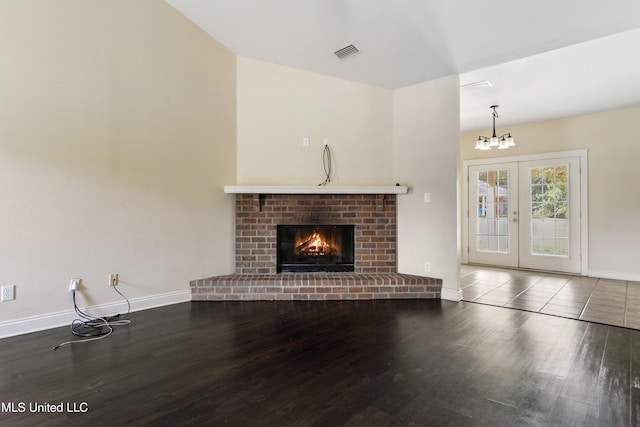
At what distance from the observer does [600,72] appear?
350cm

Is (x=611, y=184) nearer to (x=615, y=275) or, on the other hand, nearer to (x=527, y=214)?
(x=527, y=214)

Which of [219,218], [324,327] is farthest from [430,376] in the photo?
[219,218]

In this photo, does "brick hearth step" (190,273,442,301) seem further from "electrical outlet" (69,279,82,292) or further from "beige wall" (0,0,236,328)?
"electrical outlet" (69,279,82,292)

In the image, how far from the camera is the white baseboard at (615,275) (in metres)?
4.56

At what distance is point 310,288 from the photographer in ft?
11.8

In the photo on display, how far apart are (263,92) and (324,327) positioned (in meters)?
2.92

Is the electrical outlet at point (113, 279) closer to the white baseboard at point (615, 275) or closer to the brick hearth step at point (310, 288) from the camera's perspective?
the brick hearth step at point (310, 288)

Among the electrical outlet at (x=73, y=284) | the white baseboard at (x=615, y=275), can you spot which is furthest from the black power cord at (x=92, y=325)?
the white baseboard at (x=615, y=275)

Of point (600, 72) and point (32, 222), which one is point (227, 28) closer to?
point (32, 222)

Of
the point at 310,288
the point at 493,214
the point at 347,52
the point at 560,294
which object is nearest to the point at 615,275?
the point at 560,294

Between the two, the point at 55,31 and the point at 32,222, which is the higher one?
the point at 55,31

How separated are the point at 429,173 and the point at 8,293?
412cm

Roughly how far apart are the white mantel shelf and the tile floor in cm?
156

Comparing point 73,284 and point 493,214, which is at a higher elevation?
point 493,214
